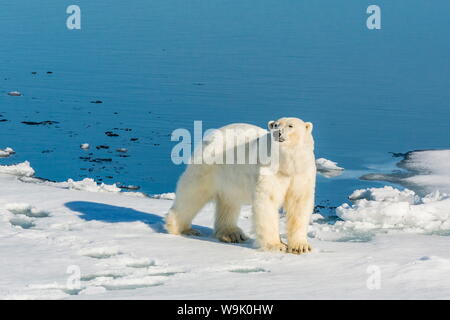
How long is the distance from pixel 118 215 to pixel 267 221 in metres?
2.29

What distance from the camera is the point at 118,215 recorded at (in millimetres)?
9172

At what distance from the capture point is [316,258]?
725 centimetres

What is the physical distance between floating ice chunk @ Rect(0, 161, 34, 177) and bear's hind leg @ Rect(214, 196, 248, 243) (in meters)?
5.52

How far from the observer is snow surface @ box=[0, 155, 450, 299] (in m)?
6.16

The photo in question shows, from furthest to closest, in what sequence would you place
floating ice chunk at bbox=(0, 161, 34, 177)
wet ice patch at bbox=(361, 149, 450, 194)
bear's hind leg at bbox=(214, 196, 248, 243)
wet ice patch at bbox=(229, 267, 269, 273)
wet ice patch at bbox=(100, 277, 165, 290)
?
floating ice chunk at bbox=(0, 161, 34, 177) → wet ice patch at bbox=(361, 149, 450, 194) → bear's hind leg at bbox=(214, 196, 248, 243) → wet ice patch at bbox=(229, 267, 269, 273) → wet ice patch at bbox=(100, 277, 165, 290)

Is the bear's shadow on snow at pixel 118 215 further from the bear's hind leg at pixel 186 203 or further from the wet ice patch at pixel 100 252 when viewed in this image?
the wet ice patch at pixel 100 252

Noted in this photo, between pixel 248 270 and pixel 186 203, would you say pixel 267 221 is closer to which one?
pixel 248 270

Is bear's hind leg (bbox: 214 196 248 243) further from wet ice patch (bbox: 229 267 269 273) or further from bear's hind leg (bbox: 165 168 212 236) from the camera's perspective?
wet ice patch (bbox: 229 267 269 273)

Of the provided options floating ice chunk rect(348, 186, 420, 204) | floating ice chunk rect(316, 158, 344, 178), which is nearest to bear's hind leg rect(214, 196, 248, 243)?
floating ice chunk rect(348, 186, 420, 204)

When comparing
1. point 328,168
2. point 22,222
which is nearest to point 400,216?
point 22,222

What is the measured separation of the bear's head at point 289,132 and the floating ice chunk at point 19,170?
22.1 feet
